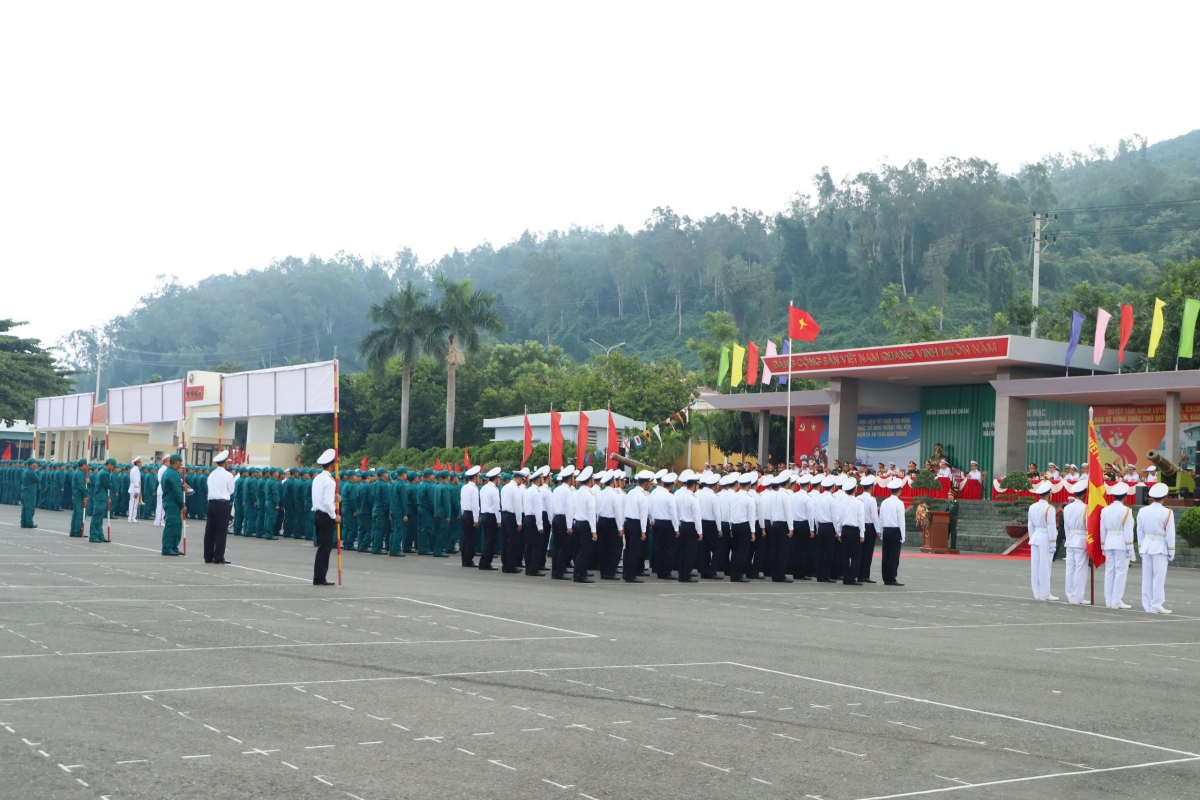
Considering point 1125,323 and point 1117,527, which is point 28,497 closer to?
point 1117,527

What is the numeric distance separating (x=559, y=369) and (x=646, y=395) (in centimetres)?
2256

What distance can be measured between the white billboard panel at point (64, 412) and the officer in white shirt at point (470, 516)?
19.6 metres

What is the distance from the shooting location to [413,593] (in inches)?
583

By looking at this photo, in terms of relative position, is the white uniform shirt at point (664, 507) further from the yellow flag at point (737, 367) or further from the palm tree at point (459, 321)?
the palm tree at point (459, 321)

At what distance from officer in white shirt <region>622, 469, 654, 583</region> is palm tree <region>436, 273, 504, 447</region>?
41.6 m

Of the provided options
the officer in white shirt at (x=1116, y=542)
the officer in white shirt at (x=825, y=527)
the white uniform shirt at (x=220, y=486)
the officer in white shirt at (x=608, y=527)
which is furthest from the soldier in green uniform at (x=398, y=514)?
the officer in white shirt at (x=1116, y=542)

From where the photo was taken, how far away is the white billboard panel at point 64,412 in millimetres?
36344

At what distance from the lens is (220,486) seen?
726 inches

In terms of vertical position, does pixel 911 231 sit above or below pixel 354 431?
above

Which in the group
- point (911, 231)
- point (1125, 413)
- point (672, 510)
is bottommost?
point (672, 510)

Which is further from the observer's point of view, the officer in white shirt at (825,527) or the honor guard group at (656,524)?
the officer in white shirt at (825,527)

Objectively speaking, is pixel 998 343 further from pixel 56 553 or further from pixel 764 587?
pixel 56 553

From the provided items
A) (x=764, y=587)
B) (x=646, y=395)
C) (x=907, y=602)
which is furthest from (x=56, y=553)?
(x=646, y=395)

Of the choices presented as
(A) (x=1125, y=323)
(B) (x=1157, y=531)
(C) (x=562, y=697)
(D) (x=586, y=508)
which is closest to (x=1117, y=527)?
(B) (x=1157, y=531)
